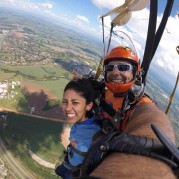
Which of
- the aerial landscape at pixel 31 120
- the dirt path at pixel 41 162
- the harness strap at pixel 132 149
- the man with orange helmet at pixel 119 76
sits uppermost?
the harness strap at pixel 132 149

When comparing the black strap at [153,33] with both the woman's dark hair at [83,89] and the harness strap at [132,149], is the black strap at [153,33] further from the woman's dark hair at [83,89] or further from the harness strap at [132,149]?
the harness strap at [132,149]

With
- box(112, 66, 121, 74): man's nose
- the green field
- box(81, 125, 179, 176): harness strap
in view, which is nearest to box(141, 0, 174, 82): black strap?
box(112, 66, 121, 74): man's nose

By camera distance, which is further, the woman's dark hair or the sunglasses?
the sunglasses

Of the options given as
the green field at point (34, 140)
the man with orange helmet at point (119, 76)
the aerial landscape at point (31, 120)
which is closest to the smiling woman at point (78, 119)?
the man with orange helmet at point (119, 76)

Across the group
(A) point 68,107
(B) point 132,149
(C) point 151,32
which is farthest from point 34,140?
(B) point 132,149

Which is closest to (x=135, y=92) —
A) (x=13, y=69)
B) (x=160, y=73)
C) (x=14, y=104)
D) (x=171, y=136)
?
(x=171, y=136)

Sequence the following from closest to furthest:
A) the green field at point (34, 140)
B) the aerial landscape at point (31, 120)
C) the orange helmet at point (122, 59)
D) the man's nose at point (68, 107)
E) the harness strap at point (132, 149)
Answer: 1. the harness strap at point (132, 149)
2. the man's nose at point (68, 107)
3. the orange helmet at point (122, 59)
4. the aerial landscape at point (31, 120)
5. the green field at point (34, 140)

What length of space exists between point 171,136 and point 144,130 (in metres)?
0.12

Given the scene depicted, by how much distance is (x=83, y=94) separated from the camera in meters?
2.06

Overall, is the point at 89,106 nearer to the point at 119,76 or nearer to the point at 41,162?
the point at 119,76

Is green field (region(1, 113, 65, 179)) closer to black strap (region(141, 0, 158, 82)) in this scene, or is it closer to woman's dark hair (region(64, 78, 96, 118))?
black strap (region(141, 0, 158, 82))

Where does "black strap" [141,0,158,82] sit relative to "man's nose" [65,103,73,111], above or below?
above

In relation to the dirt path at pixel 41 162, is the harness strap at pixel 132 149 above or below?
above

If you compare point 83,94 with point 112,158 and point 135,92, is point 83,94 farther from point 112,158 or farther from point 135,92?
point 112,158
